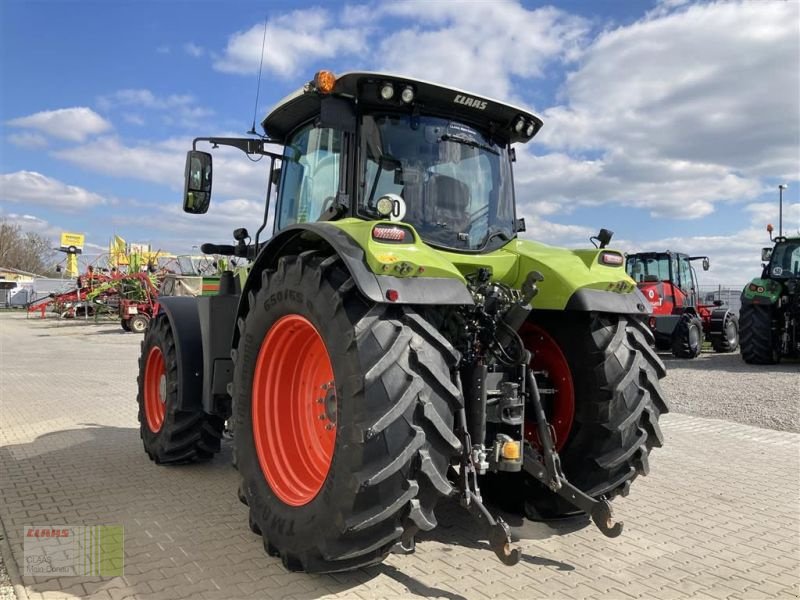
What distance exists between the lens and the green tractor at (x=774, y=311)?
1204 cm

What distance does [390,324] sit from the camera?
2.74 meters

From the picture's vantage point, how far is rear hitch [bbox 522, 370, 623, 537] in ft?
10.5

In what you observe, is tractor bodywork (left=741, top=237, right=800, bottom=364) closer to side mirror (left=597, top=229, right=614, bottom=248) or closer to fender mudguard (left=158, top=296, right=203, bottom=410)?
side mirror (left=597, top=229, right=614, bottom=248)

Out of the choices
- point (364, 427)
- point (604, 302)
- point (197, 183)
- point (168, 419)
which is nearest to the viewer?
point (364, 427)

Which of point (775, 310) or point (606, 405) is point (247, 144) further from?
point (775, 310)

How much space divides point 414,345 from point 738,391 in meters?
8.28

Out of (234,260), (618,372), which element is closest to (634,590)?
(618,372)

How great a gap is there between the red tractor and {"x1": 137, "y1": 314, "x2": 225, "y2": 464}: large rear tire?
35.7 ft

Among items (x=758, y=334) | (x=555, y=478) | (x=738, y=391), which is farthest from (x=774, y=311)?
(x=555, y=478)

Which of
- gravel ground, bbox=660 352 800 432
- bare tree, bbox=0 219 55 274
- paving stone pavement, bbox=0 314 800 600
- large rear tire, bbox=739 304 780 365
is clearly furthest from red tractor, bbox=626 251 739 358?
bare tree, bbox=0 219 55 274

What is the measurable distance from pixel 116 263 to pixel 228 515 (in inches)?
1200

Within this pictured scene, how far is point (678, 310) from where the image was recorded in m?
14.1

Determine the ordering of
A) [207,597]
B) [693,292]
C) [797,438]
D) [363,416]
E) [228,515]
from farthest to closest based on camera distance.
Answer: [693,292] < [797,438] < [228,515] < [207,597] < [363,416]

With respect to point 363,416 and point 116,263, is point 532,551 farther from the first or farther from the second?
point 116,263
